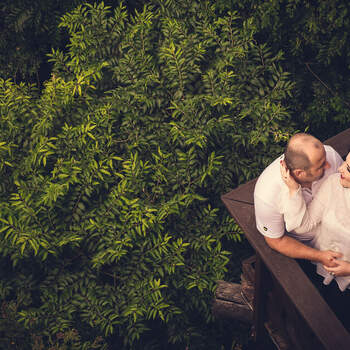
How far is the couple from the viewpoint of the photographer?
2250 mm

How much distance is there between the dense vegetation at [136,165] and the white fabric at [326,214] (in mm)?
1320

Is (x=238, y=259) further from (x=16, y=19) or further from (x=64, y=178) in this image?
(x=16, y=19)

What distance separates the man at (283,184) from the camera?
223cm

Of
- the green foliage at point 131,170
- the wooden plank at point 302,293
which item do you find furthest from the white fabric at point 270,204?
the green foliage at point 131,170

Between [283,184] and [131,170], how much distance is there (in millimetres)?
1587

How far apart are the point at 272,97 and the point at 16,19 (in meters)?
3.53

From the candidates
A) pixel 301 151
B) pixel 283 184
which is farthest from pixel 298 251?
pixel 301 151

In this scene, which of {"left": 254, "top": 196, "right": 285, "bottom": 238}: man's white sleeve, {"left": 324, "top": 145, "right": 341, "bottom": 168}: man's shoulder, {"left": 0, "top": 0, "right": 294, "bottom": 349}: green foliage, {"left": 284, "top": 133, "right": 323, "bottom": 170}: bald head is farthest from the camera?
{"left": 0, "top": 0, "right": 294, "bottom": 349}: green foliage

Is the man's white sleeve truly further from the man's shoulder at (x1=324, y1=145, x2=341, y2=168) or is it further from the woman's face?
the man's shoulder at (x1=324, y1=145, x2=341, y2=168)

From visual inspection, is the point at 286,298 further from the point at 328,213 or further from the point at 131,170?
the point at 131,170

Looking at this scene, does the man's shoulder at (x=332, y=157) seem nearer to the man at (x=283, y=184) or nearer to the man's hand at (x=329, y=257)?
the man at (x=283, y=184)

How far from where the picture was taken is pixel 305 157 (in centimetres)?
221

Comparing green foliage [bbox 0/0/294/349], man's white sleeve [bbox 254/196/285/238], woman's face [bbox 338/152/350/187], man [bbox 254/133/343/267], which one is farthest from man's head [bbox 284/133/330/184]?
green foliage [bbox 0/0/294/349]

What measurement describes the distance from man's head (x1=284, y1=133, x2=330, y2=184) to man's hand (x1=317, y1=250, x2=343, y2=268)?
1.74 feet
